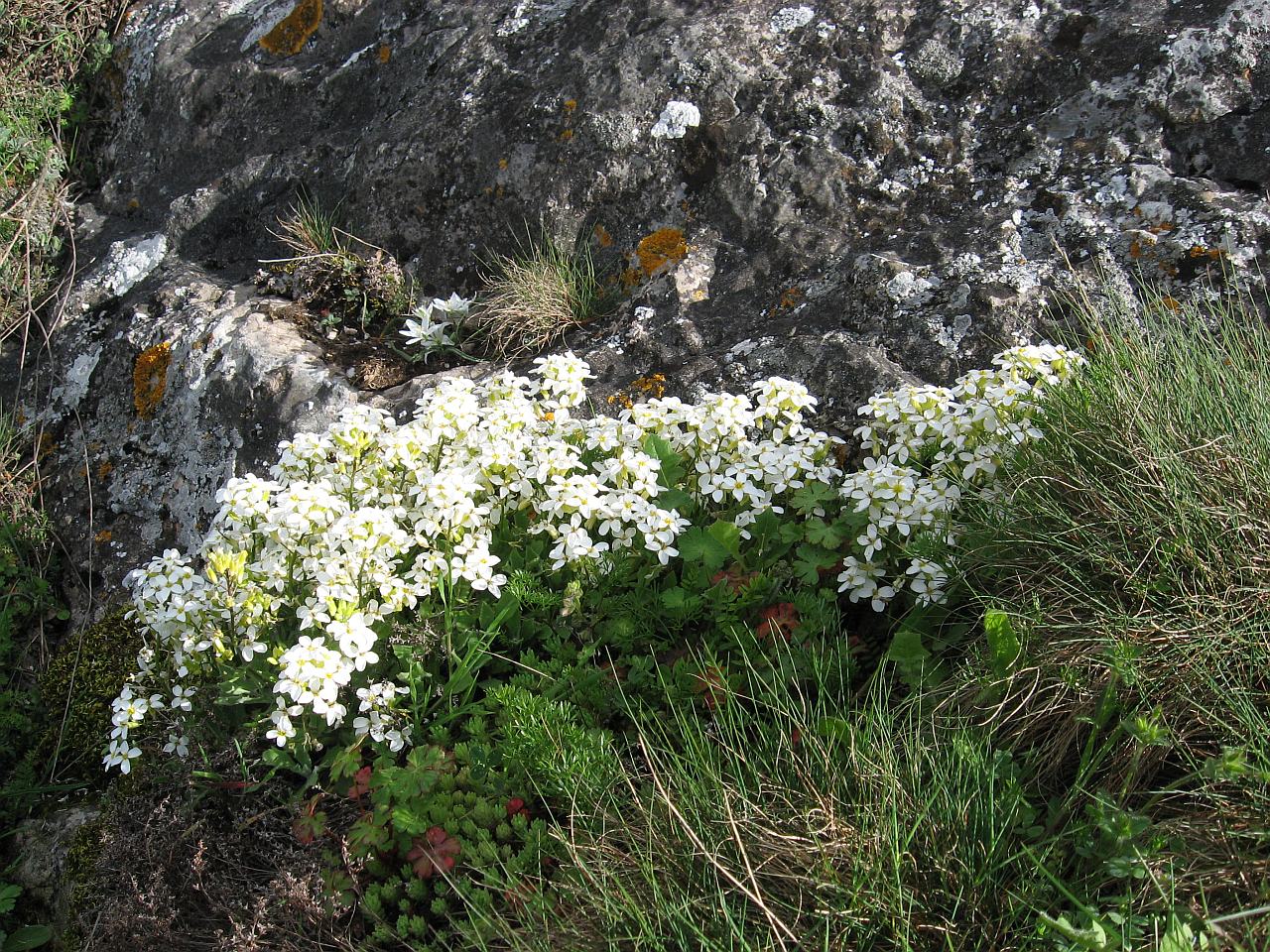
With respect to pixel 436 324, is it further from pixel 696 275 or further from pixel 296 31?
pixel 296 31

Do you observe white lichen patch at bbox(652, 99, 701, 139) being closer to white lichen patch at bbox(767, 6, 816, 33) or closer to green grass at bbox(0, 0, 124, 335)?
white lichen patch at bbox(767, 6, 816, 33)

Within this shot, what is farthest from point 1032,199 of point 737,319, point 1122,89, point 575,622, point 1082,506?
point 575,622

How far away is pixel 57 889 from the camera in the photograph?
289 centimetres

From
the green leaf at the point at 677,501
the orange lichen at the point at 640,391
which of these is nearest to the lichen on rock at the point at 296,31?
the orange lichen at the point at 640,391

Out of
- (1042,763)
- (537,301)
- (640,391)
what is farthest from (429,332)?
(1042,763)

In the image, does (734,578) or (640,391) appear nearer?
(734,578)

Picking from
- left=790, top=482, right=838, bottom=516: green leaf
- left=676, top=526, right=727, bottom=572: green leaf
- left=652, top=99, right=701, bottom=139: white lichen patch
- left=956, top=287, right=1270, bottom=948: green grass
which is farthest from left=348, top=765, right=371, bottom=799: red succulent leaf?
left=652, top=99, right=701, bottom=139: white lichen patch

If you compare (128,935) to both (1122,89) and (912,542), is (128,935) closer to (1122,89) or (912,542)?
(912,542)

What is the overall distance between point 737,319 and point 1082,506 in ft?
5.47

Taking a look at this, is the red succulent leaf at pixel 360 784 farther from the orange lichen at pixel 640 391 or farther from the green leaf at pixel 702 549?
the orange lichen at pixel 640 391

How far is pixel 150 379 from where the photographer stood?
4109 millimetres

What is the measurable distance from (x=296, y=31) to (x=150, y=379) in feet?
7.20

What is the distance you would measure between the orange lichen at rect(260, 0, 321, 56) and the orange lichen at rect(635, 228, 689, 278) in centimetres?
249

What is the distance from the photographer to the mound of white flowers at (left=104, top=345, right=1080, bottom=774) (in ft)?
8.04
